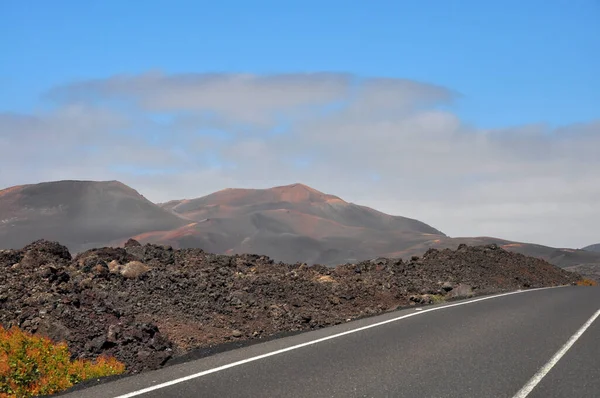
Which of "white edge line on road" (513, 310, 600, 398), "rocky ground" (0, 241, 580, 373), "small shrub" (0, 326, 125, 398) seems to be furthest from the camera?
"rocky ground" (0, 241, 580, 373)

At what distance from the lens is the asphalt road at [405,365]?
29.2 ft

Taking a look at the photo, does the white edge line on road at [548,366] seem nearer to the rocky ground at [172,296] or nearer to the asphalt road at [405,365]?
the asphalt road at [405,365]

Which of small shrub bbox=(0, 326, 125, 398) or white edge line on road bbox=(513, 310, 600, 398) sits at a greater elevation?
white edge line on road bbox=(513, 310, 600, 398)

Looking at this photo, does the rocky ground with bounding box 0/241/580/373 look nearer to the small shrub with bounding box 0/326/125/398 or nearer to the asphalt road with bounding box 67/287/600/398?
the small shrub with bounding box 0/326/125/398

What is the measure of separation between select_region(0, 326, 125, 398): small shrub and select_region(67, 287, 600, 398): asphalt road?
123 cm

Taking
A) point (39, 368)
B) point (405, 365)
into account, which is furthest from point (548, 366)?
point (39, 368)

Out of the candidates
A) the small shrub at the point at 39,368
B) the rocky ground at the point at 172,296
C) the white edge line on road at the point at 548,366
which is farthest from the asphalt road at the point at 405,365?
the rocky ground at the point at 172,296

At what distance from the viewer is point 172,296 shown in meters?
19.3

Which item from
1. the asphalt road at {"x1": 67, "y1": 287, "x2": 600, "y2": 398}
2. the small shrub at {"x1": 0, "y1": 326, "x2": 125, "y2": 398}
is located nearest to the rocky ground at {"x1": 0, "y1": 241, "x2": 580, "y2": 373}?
the small shrub at {"x1": 0, "y1": 326, "x2": 125, "y2": 398}

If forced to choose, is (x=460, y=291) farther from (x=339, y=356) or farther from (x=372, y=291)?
(x=339, y=356)

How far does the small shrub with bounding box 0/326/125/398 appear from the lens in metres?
10.1

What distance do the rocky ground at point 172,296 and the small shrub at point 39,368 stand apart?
63cm

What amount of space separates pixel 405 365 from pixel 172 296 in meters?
10.1

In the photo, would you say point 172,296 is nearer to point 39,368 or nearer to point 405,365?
point 39,368
